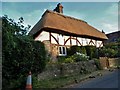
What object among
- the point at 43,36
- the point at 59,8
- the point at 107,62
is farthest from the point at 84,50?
the point at 59,8

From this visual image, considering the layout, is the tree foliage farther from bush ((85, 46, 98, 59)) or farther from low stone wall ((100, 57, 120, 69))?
bush ((85, 46, 98, 59))

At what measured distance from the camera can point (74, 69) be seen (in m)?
13.2

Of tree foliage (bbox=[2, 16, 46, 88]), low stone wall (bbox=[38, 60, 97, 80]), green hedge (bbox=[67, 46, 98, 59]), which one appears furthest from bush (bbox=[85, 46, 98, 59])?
tree foliage (bbox=[2, 16, 46, 88])

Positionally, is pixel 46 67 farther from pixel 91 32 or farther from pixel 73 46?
pixel 91 32

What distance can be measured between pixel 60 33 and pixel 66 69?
31.3 ft

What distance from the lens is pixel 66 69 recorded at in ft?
41.6

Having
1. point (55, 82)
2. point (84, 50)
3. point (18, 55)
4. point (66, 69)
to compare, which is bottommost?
point (55, 82)

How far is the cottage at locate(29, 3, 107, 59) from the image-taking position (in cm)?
2031

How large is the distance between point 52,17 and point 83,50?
17.8ft

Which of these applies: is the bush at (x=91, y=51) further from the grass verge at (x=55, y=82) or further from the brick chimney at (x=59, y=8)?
the grass verge at (x=55, y=82)

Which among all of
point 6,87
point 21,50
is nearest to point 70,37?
point 21,50

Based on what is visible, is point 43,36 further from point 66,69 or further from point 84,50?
point 66,69

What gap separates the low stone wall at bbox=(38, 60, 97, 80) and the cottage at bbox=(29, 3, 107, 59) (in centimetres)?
582

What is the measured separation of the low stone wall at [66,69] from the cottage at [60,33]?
5.82 metres
